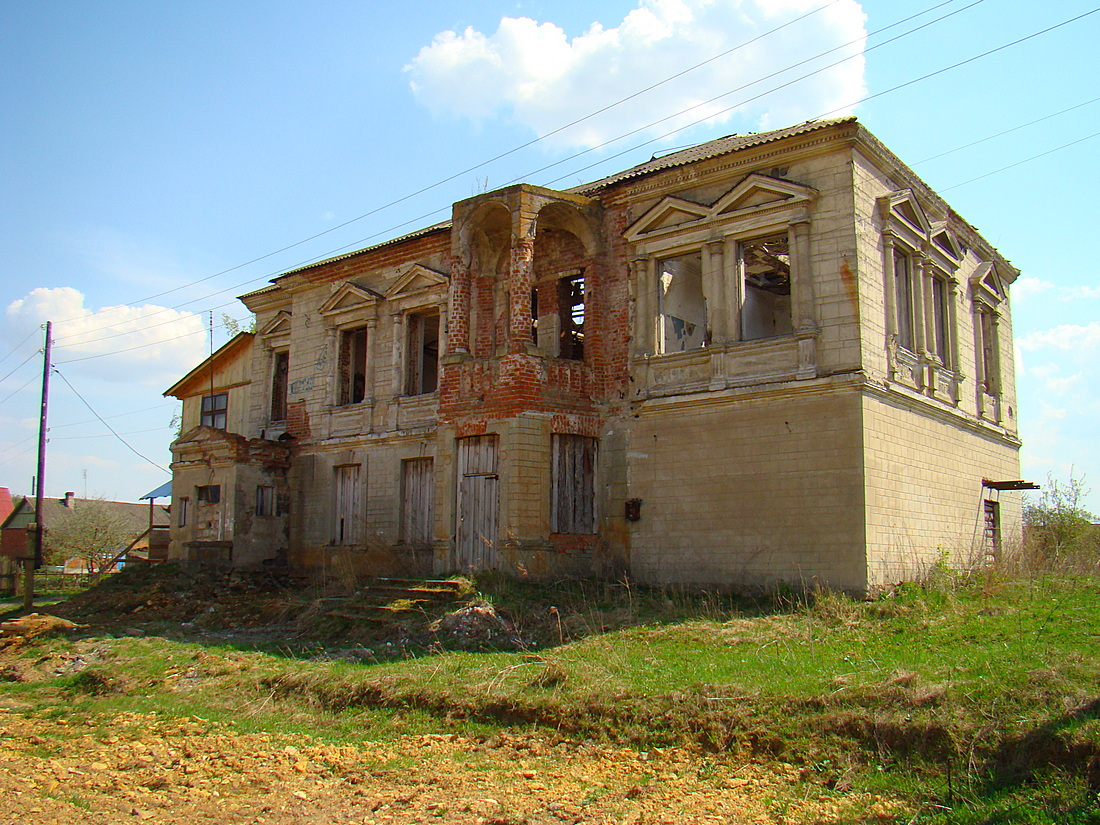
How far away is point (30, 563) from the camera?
1748cm

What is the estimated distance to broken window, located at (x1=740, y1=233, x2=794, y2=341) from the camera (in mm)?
17031

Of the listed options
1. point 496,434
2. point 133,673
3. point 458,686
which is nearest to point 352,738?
point 458,686

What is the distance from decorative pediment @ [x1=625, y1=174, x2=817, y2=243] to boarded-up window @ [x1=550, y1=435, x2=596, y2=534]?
394 centimetres

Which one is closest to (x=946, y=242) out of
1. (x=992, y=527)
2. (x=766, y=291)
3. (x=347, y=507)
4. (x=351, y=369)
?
(x=766, y=291)

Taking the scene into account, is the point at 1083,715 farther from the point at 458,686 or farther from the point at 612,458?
the point at 612,458

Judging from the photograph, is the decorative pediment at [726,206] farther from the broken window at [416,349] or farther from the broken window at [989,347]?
the broken window at [989,347]

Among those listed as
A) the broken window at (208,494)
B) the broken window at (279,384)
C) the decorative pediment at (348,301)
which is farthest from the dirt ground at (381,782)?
the broken window at (279,384)

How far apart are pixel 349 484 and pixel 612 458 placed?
281 inches

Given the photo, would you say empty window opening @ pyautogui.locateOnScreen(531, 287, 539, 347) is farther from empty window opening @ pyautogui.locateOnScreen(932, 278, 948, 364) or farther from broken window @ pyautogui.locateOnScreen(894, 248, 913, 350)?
empty window opening @ pyautogui.locateOnScreen(932, 278, 948, 364)

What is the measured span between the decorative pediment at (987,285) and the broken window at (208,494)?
17337 millimetres

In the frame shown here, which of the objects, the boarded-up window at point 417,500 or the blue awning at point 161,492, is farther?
the blue awning at point 161,492

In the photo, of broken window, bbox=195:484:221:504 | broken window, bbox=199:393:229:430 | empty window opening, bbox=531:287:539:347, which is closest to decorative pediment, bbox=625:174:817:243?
empty window opening, bbox=531:287:539:347

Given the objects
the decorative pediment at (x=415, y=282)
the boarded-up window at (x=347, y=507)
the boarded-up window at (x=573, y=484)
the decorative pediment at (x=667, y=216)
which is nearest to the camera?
the decorative pediment at (x=667, y=216)

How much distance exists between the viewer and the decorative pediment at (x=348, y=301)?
20062 mm
